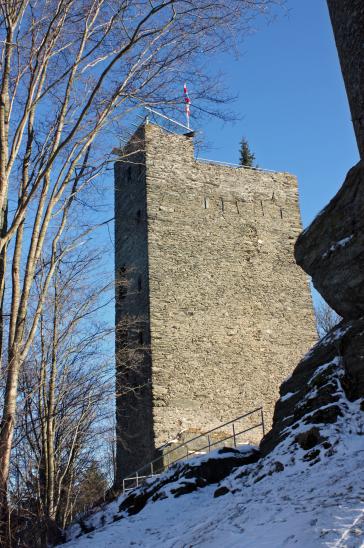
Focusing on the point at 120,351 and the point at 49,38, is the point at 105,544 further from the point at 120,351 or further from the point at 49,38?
the point at 120,351

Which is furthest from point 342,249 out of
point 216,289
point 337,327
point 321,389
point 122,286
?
point 122,286

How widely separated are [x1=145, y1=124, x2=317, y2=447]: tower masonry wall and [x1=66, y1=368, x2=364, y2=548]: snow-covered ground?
7644mm

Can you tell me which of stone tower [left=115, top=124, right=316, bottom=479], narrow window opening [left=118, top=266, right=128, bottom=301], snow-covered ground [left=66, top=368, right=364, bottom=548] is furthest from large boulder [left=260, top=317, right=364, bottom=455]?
narrow window opening [left=118, top=266, right=128, bottom=301]

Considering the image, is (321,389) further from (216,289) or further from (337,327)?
(216,289)

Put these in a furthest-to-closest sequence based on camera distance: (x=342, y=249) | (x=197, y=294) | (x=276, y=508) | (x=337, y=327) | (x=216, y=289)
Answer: (x=216, y=289) → (x=197, y=294) → (x=337, y=327) → (x=342, y=249) → (x=276, y=508)

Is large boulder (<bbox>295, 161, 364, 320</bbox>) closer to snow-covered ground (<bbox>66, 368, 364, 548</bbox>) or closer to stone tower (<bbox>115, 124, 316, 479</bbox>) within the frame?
snow-covered ground (<bbox>66, 368, 364, 548</bbox>)

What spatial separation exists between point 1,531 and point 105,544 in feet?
4.30

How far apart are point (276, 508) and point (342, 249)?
3.11 m

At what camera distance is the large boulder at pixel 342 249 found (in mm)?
6824

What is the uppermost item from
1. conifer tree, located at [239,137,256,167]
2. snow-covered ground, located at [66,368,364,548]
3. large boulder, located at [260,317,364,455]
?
conifer tree, located at [239,137,256,167]

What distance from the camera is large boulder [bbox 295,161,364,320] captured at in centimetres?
682

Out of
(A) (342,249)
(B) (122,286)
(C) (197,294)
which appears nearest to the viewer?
(A) (342,249)

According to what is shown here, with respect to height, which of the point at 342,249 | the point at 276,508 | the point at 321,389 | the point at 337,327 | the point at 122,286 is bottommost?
the point at 276,508

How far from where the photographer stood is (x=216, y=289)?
688 inches
